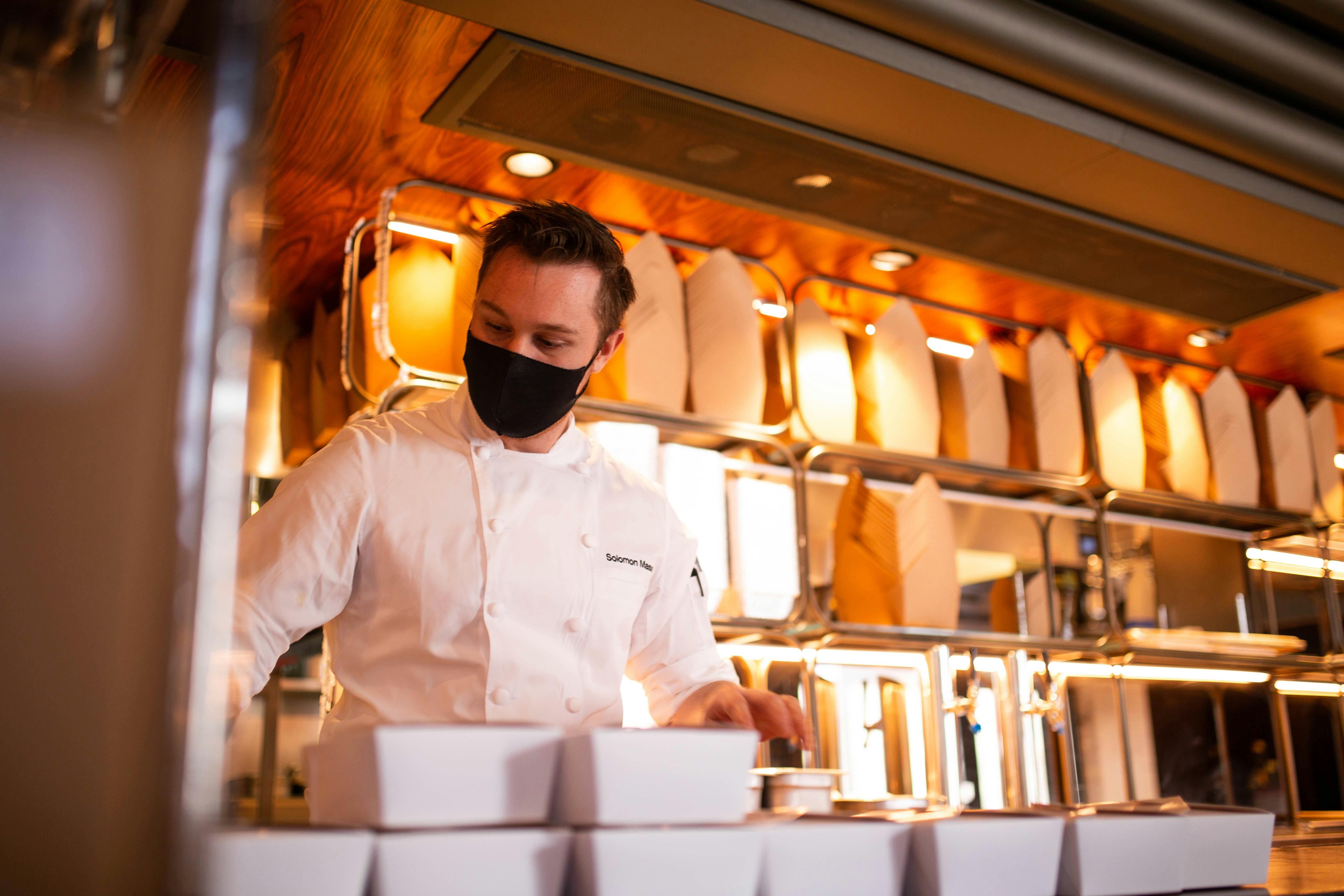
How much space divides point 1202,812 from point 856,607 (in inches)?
61.3

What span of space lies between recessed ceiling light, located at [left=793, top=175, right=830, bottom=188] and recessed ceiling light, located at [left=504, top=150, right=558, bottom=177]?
1.68 ft

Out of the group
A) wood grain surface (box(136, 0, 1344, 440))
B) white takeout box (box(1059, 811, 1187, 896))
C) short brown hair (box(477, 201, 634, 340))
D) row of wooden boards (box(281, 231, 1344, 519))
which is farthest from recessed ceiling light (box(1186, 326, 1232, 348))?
white takeout box (box(1059, 811, 1187, 896))

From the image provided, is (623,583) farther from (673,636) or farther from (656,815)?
(656,815)

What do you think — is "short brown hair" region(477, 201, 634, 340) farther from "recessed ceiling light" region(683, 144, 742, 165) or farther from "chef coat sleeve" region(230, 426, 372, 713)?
"recessed ceiling light" region(683, 144, 742, 165)

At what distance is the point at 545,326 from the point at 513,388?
0.30 feet

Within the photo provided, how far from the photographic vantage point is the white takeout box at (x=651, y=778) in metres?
0.72

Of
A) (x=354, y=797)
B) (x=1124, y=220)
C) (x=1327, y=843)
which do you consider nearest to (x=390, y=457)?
(x=354, y=797)

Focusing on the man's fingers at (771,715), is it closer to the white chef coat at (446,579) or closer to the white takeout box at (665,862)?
the white chef coat at (446,579)

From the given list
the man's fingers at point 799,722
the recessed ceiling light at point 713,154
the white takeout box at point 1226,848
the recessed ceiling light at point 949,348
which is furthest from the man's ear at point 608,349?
the recessed ceiling light at point 949,348

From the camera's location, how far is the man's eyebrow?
4.65ft

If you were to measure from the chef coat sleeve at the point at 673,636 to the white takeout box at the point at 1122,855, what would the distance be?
A: 65 centimetres

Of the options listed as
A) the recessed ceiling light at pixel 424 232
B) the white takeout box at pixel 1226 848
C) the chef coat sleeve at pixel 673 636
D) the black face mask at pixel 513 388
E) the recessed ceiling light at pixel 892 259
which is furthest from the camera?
the recessed ceiling light at pixel 892 259

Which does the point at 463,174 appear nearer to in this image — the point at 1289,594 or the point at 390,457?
the point at 390,457

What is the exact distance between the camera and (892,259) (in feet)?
9.16
